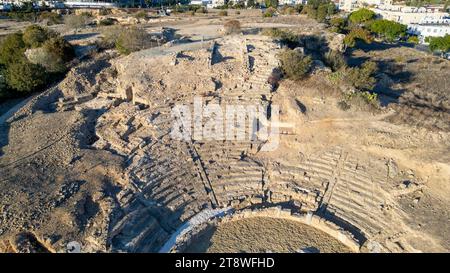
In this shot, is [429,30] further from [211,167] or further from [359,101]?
[211,167]

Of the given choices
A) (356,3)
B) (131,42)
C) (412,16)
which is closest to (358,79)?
Answer: (131,42)

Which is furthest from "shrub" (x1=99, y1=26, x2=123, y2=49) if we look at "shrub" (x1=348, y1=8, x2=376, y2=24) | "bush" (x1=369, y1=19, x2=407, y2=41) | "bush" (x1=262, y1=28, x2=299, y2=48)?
"shrub" (x1=348, y1=8, x2=376, y2=24)

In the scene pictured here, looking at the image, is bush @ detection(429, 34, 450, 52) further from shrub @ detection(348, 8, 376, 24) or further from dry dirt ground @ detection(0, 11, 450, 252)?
dry dirt ground @ detection(0, 11, 450, 252)

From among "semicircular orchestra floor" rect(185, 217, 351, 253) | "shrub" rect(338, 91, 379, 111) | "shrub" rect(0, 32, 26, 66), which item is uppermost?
"shrub" rect(0, 32, 26, 66)

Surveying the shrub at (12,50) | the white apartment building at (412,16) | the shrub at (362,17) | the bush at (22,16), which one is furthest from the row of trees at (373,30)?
the bush at (22,16)

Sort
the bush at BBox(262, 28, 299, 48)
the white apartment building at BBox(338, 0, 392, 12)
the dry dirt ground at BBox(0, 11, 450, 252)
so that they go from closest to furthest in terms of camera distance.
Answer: the dry dirt ground at BBox(0, 11, 450, 252)
the bush at BBox(262, 28, 299, 48)
the white apartment building at BBox(338, 0, 392, 12)

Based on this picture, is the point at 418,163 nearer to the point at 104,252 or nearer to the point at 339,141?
the point at 339,141
